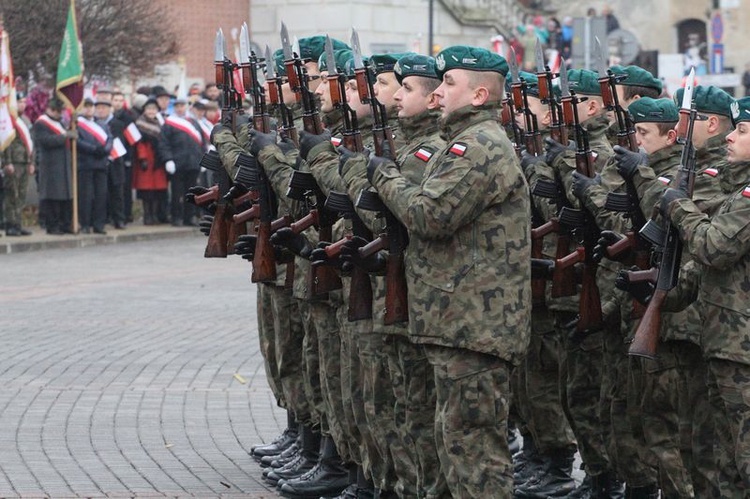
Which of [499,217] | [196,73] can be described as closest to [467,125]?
[499,217]

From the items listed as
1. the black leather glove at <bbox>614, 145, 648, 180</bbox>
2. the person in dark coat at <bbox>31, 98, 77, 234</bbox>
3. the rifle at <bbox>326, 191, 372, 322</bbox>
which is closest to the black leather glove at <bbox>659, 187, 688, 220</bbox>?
the black leather glove at <bbox>614, 145, 648, 180</bbox>

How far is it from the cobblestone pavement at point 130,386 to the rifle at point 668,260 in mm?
2605

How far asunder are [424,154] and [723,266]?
1.28m

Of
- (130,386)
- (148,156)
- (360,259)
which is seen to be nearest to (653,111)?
(360,259)

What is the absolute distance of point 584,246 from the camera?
8312 mm

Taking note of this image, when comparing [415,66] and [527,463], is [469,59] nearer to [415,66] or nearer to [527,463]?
[415,66]

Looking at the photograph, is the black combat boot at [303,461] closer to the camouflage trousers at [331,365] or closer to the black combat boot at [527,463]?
the camouflage trousers at [331,365]

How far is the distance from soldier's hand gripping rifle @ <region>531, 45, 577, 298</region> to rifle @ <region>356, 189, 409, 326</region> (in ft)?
4.09

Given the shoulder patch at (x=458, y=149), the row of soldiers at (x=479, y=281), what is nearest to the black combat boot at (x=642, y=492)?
the row of soldiers at (x=479, y=281)

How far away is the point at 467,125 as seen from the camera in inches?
280

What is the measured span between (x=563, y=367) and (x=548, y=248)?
0.62 metres

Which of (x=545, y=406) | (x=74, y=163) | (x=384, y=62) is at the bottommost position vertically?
(x=545, y=406)

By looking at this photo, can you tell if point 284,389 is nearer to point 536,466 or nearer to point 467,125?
point 536,466

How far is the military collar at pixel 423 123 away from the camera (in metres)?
7.59
